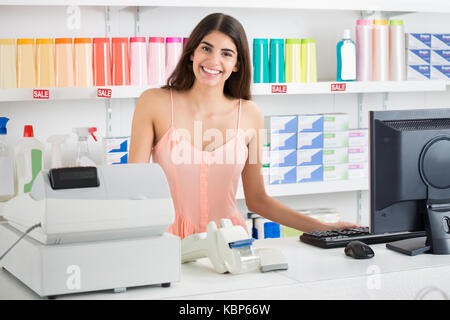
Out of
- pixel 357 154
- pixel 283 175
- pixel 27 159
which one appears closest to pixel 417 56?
pixel 357 154

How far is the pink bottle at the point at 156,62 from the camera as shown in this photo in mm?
2520

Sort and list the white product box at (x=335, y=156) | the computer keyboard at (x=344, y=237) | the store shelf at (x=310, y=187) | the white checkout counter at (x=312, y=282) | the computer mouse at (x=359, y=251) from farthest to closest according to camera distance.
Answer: the white product box at (x=335, y=156) → the store shelf at (x=310, y=187) → the computer keyboard at (x=344, y=237) → the computer mouse at (x=359, y=251) → the white checkout counter at (x=312, y=282)

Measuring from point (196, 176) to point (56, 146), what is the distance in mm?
679

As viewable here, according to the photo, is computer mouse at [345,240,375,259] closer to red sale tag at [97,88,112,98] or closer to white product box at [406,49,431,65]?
red sale tag at [97,88,112,98]

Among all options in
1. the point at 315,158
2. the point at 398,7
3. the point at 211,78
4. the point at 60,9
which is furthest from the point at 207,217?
the point at 398,7

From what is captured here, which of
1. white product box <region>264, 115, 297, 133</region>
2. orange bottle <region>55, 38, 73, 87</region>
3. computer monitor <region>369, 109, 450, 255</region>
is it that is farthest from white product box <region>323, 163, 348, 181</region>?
orange bottle <region>55, 38, 73, 87</region>

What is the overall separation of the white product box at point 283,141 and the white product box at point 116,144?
0.64 m

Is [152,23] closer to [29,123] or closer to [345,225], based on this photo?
[29,123]

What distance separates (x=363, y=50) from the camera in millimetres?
2912

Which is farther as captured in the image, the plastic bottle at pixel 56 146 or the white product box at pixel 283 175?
the white product box at pixel 283 175

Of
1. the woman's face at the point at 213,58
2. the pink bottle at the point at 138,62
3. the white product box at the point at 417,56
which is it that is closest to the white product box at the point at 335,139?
the white product box at the point at 417,56

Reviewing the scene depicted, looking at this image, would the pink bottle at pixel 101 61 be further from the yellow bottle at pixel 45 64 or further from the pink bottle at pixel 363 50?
the pink bottle at pixel 363 50

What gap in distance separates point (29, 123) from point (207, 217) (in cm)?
97
